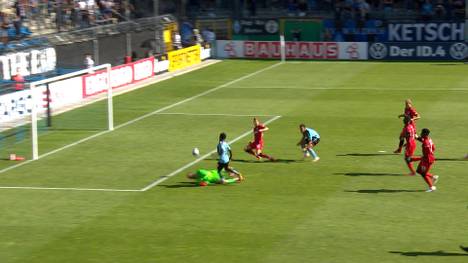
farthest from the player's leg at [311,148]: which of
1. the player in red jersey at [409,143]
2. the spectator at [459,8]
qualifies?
the spectator at [459,8]

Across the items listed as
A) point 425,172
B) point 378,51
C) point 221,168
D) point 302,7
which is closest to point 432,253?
point 425,172

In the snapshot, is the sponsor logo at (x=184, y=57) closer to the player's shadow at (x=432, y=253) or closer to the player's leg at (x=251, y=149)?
the player's leg at (x=251, y=149)

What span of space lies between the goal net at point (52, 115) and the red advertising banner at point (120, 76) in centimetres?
5

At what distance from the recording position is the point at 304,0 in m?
74.8

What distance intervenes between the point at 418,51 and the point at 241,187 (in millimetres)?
35176

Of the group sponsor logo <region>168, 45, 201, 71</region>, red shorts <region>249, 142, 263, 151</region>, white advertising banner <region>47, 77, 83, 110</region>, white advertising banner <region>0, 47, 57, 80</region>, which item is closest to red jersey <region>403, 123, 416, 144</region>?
red shorts <region>249, 142, 263, 151</region>

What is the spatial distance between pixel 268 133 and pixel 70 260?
17409 millimetres

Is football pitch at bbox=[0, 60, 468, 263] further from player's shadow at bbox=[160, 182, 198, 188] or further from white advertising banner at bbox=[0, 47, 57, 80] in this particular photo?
white advertising banner at bbox=[0, 47, 57, 80]

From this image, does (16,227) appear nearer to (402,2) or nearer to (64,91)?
(64,91)

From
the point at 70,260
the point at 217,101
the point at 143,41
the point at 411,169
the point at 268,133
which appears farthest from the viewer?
the point at 143,41

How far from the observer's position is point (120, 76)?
51219mm

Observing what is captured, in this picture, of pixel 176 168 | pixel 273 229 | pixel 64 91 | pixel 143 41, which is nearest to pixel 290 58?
pixel 143 41

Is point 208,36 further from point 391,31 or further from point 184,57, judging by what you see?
point 391,31

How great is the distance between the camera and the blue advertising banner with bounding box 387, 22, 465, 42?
216 feet
